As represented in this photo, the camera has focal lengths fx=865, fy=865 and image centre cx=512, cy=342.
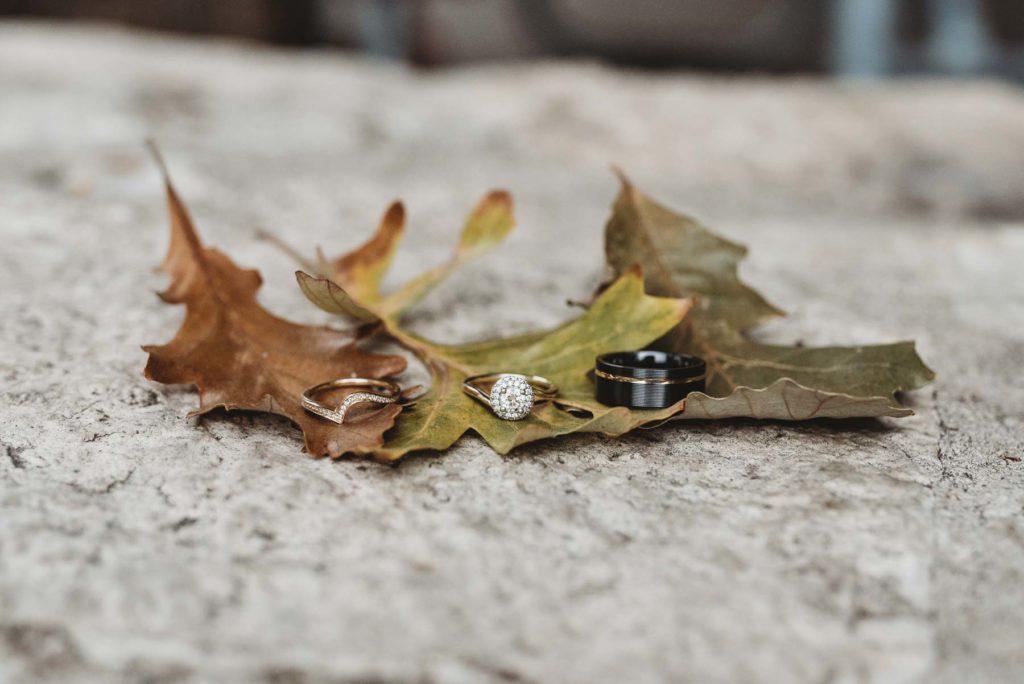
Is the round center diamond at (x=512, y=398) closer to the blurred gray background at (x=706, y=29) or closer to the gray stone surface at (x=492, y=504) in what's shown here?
the gray stone surface at (x=492, y=504)

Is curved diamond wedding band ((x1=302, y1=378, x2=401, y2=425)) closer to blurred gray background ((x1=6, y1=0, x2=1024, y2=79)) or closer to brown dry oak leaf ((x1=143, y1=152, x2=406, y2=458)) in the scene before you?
brown dry oak leaf ((x1=143, y1=152, x2=406, y2=458))

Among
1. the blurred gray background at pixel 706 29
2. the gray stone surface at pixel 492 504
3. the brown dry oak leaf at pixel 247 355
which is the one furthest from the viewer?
the blurred gray background at pixel 706 29

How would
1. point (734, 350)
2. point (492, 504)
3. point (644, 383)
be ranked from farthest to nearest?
1. point (734, 350)
2. point (644, 383)
3. point (492, 504)

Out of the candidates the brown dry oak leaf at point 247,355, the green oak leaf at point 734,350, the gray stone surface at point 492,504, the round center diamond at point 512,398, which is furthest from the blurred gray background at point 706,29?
Result: the round center diamond at point 512,398

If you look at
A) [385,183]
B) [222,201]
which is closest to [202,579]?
[222,201]

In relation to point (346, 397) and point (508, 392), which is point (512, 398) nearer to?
point (508, 392)

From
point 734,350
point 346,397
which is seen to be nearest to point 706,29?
point 734,350
